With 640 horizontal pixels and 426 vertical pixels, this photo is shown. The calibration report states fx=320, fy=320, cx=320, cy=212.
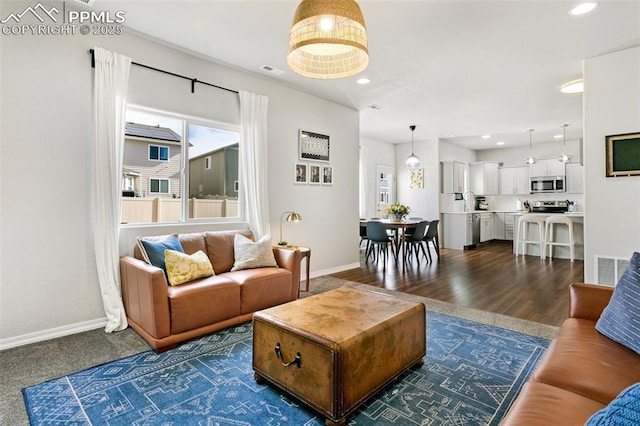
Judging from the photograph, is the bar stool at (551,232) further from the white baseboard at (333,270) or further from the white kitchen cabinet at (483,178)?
the white baseboard at (333,270)

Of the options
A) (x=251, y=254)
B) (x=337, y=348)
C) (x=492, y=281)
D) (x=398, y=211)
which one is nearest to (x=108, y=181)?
(x=251, y=254)

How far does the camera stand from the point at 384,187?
885cm

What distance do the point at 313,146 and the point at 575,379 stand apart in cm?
425

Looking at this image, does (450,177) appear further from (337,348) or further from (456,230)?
(337,348)

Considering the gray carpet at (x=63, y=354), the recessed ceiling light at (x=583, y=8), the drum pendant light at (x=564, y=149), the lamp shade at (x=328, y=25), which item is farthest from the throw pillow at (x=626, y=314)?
the drum pendant light at (x=564, y=149)

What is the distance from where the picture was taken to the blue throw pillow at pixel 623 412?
61 cm

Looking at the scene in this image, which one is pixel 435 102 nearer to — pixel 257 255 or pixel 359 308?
pixel 257 255

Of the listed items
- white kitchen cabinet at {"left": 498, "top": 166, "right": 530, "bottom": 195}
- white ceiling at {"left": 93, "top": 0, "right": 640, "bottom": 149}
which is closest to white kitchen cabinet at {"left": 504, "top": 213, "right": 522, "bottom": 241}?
white kitchen cabinet at {"left": 498, "top": 166, "right": 530, "bottom": 195}

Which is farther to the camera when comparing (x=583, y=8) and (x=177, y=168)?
(x=177, y=168)

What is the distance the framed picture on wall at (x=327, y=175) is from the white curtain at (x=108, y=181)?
2.92 meters

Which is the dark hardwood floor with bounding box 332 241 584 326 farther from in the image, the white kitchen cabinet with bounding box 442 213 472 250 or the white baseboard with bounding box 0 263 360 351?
the white baseboard with bounding box 0 263 360 351

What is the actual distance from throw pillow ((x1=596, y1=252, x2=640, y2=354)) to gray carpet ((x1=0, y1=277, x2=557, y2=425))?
123cm

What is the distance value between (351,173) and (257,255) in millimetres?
2790

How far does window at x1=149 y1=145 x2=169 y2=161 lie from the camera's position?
3.55m
